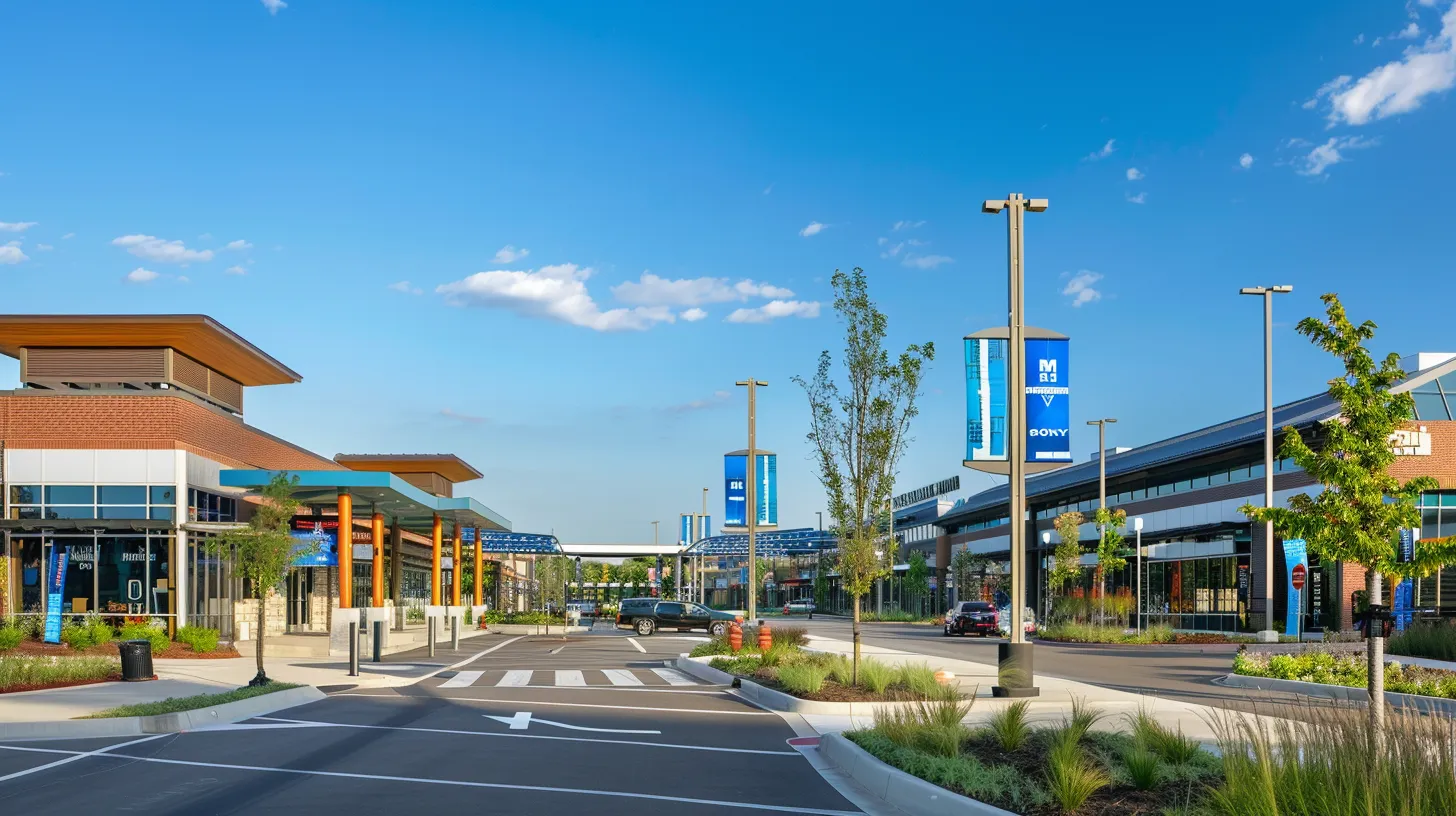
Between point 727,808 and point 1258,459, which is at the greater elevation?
point 1258,459

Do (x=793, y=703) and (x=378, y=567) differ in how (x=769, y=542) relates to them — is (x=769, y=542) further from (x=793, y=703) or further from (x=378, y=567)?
(x=793, y=703)

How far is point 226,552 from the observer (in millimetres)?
36938

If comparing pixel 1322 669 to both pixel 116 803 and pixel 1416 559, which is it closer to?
pixel 1416 559

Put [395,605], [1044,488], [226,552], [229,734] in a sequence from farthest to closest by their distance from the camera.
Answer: [1044,488] < [395,605] < [226,552] < [229,734]

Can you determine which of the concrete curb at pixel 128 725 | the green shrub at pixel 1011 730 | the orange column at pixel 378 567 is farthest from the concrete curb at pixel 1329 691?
the orange column at pixel 378 567

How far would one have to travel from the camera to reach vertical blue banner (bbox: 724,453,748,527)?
43062mm

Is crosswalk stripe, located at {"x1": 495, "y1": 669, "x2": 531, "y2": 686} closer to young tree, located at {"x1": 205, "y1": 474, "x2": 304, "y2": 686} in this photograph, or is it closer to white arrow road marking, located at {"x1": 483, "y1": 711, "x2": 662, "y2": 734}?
young tree, located at {"x1": 205, "y1": 474, "x2": 304, "y2": 686}

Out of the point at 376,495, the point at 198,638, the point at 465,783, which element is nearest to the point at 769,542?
the point at 376,495

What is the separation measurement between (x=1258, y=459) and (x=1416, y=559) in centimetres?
3758

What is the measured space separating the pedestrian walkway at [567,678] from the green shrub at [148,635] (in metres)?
7.77

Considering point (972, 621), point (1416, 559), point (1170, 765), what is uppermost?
point (1416, 559)

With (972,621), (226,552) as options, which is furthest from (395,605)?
(972,621)

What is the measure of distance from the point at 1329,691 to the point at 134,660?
813 inches

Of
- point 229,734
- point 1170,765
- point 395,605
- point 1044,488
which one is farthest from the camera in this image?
point 1044,488
